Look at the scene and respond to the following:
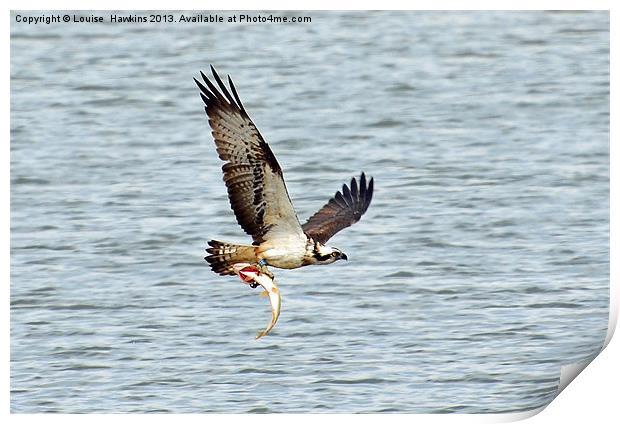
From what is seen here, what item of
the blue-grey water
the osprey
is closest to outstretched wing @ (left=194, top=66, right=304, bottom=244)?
the osprey

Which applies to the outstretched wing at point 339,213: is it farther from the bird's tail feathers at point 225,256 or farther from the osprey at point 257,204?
the bird's tail feathers at point 225,256

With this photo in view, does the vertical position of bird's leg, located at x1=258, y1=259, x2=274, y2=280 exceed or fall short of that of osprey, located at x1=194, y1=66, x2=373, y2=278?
it falls short

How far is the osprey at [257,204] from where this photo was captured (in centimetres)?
498

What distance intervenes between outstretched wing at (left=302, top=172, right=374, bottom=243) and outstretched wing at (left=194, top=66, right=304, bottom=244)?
119 millimetres

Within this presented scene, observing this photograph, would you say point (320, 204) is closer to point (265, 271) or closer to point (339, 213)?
point (339, 213)

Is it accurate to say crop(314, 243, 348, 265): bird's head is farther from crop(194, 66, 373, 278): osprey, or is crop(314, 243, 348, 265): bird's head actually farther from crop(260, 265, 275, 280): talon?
crop(260, 265, 275, 280): talon

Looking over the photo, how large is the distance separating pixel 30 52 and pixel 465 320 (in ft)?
4.61

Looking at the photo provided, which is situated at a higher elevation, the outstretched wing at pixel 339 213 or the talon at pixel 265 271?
the outstretched wing at pixel 339 213

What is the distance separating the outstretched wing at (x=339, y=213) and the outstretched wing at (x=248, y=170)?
12cm

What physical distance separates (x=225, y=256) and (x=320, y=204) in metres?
0.30

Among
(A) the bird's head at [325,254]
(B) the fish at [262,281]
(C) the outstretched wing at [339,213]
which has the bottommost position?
(B) the fish at [262,281]

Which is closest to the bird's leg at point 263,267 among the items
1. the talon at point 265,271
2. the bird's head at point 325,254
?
the talon at point 265,271

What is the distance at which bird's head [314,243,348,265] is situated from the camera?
5.11m

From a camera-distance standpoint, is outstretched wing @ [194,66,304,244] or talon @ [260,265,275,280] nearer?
outstretched wing @ [194,66,304,244]
